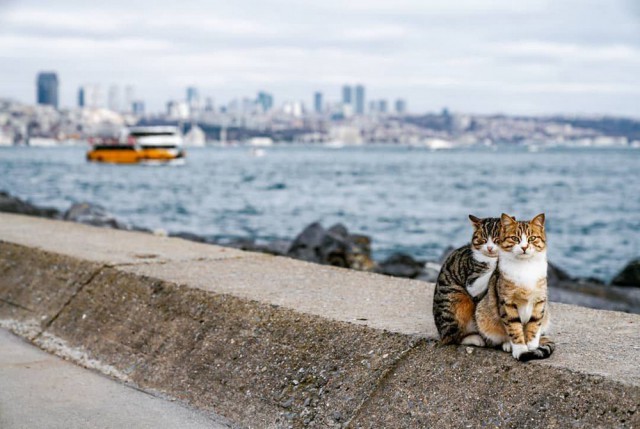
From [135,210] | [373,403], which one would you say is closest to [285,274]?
[373,403]

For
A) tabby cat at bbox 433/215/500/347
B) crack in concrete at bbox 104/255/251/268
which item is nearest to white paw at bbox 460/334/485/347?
tabby cat at bbox 433/215/500/347

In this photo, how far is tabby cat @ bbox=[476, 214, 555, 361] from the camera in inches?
122

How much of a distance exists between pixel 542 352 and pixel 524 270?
1.29 ft

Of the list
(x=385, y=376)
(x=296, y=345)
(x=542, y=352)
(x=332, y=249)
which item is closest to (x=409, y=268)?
(x=332, y=249)

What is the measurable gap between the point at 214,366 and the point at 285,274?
1.41m

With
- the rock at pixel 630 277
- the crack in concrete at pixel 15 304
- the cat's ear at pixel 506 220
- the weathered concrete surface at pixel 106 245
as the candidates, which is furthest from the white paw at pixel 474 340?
the rock at pixel 630 277

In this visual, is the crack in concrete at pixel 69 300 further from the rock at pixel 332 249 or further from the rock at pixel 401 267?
the rock at pixel 401 267

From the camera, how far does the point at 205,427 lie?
3.74 metres

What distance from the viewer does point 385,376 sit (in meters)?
3.60

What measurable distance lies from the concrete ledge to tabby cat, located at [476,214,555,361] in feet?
0.35

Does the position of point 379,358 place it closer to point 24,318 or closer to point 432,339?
point 432,339

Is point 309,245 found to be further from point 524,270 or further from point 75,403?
point 524,270

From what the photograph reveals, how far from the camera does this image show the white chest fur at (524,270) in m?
3.11

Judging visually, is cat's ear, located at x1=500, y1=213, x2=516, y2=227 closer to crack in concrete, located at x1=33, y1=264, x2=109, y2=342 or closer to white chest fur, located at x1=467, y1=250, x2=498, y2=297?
white chest fur, located at x1=467, y1=250, x2=498, y2=297
